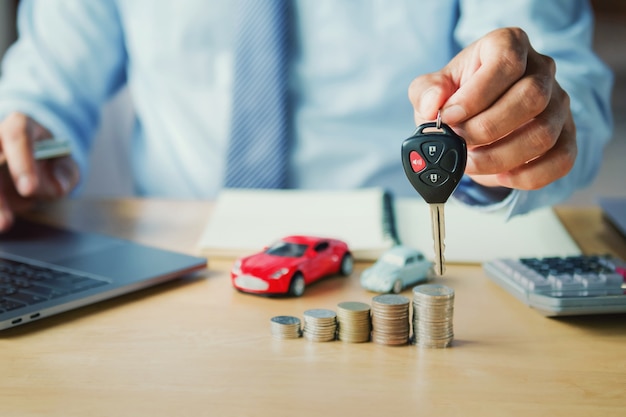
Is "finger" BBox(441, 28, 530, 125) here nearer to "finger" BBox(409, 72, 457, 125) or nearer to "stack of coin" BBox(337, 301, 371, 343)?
"finger" BBox(409, 72, 457, 125)

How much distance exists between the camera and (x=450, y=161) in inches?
21.6

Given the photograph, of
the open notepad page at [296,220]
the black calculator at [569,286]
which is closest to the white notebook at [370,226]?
the open notepad page at [296,220]

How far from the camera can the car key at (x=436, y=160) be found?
1.79ft

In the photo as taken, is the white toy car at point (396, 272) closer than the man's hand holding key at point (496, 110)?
No

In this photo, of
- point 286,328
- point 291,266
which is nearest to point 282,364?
point 286,328

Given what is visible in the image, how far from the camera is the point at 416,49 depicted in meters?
1.24

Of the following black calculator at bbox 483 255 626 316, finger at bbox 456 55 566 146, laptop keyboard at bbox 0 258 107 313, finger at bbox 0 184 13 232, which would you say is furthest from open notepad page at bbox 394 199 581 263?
finger at bbox 0 184 13 232

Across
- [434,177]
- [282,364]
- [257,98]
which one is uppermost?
[257,98]

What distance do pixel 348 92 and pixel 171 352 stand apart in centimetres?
75

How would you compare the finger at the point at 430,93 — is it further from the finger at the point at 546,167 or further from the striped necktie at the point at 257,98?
the striped necktie at the point at 257,98

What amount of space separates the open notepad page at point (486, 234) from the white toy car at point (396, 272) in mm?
97

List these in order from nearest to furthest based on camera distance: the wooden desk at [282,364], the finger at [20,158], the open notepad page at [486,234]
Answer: the wooden desk at [282,364] → the open notepad page at [486,234] → the finger at [20,158]

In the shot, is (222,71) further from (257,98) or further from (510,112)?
(510,112)

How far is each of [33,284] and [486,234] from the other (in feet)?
1.70
